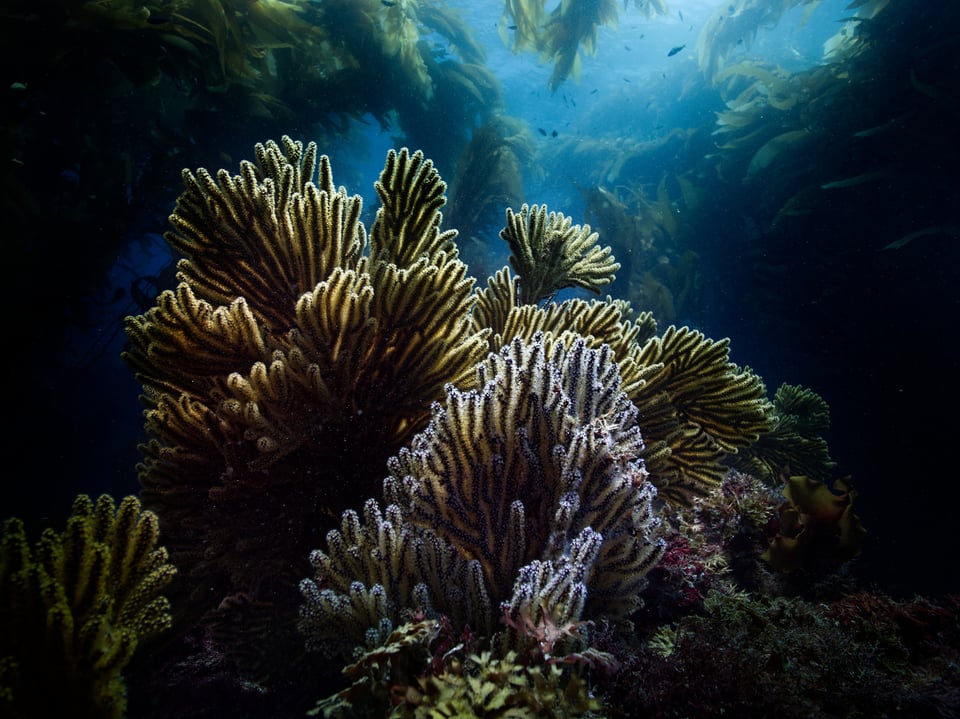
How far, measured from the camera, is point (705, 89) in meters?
16.7

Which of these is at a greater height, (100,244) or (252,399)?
(100,244)

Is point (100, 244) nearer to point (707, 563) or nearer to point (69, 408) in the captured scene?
point (69, 408)

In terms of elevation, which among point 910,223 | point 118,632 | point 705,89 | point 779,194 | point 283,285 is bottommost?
point 118,632

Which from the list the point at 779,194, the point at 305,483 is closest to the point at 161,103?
the point at 305,483

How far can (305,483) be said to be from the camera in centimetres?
262

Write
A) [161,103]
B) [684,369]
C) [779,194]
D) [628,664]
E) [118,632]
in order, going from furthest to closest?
[779,194] < [161,103] < [684,369] < [628,664] < [118,632]

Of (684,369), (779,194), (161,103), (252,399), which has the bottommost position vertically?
(252,399)

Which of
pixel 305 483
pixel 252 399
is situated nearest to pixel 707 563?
pixel 305 483

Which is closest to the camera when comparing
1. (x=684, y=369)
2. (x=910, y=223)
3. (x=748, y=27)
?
(x=684, y=369)

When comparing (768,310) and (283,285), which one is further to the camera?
(768,310)

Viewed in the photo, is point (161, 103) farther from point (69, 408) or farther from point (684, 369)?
point (684, 369)

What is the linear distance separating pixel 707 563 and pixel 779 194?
381 inches

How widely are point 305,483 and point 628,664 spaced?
6.08 feet

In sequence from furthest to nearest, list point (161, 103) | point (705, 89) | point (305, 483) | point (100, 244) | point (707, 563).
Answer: point (705, 89), point (161, 103), point (100, 244), point (707, 563), point (305, 483)
